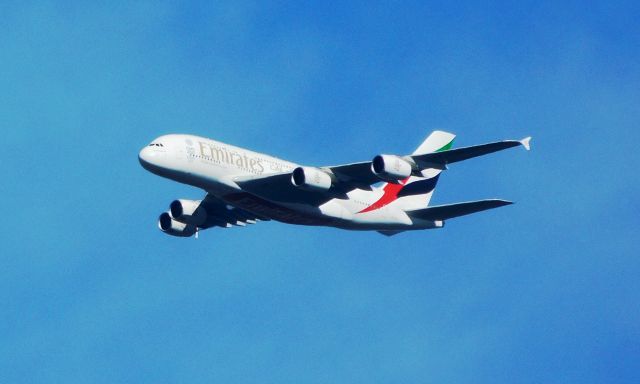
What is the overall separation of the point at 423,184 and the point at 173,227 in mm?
15251

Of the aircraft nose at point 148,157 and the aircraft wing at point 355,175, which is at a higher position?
the aircraft nose at point 148,157

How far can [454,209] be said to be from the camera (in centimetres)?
7088

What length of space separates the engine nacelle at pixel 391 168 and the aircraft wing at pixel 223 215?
444 inches

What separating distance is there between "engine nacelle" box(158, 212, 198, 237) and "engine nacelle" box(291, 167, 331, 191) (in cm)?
1119

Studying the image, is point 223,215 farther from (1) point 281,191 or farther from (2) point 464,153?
(2) point 464,153

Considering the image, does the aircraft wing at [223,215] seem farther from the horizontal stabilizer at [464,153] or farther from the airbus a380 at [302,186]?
the horizontal stabilizer at [464,153]

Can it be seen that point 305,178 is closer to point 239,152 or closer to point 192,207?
point 239,152

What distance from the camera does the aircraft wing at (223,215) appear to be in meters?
76.1

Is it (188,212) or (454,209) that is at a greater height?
(188,212)

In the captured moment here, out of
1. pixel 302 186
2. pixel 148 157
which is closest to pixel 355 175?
pixel 302 186

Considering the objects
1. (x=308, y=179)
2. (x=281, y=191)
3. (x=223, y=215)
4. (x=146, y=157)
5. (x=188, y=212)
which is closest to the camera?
(x=308, y=179)

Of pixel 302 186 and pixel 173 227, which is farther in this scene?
pixel 173 227

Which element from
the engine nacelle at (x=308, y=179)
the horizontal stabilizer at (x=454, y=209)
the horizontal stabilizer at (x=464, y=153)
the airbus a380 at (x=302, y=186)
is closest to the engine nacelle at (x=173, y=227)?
the airbus a380 at (x=302, y=186)

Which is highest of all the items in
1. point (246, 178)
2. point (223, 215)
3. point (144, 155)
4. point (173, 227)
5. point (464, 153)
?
point (223, 215)
